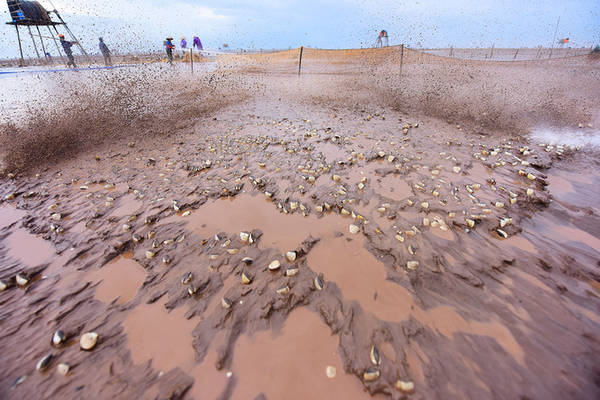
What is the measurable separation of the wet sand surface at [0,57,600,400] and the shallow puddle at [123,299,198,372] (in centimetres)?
1

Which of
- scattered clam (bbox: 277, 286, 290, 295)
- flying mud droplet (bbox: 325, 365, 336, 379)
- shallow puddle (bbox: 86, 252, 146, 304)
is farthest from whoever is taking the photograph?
shallow puddle (bbox: 86, 252, 146, 304)

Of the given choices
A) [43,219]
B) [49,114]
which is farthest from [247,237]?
[49,114]

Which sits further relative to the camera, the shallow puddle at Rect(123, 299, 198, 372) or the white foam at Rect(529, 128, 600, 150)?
the white foam at Rect(529, 128, 600, 150)

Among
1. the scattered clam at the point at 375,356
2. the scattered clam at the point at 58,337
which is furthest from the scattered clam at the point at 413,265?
the scattered clam at the point at 58,337

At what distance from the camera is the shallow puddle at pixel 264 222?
3.19 meters

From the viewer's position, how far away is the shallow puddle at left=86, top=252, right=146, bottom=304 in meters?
2.52

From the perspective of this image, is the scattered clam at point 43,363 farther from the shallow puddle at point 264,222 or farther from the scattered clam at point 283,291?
the scattered clam at point 283,291

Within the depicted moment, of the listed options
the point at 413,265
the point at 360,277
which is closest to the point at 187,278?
the point at 360,277

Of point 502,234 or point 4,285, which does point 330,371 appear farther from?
point 4,285

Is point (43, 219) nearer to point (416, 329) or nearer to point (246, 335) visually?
point (246, 335)

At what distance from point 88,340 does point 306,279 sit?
2.10 m

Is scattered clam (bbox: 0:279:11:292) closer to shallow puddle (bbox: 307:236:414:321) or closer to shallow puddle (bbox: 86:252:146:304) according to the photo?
shallow puddle (bbox: 86:252:146:304)

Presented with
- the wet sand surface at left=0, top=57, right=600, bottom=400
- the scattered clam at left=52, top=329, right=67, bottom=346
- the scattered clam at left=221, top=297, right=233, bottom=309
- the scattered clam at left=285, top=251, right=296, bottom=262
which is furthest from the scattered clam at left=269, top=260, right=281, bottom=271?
the scattered clam at left=52, top=329, right=67, bottom=346

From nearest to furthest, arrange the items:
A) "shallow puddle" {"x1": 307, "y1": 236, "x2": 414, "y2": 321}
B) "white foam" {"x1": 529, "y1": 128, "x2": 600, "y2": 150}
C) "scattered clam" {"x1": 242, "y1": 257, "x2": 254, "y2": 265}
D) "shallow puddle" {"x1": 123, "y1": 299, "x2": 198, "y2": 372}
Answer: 1. "shallow puddle" {"x1": 123, "y1": 299, "x2": 198, "y2": 372}
2. "shallow puddle" {"x1": 307, "y1": 236, "x2": 414, "y2": 321}
3. "scattered clam" {"x1": 242, "y1": 257, "x2": 254, "y2": 265}
4. "white foam" {"x1": 529, "y1": 128, "x2": 600, "y2": 150}
